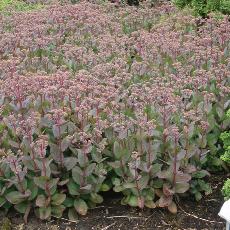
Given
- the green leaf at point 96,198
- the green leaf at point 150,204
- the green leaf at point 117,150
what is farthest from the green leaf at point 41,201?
the green leaf at point 150,204

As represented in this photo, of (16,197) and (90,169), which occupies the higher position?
(90,169)

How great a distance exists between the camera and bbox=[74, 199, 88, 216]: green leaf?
393cm

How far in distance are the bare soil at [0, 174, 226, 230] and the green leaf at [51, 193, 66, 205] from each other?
0.56 ft

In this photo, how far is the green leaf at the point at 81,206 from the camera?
3.93 metres

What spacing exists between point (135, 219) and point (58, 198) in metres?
0.62

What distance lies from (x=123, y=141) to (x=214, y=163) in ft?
2.92

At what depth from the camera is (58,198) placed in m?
3.91

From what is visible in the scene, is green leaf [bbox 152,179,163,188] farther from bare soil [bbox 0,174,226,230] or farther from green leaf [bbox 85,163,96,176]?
green leaf [bbox 85,163,96,176]

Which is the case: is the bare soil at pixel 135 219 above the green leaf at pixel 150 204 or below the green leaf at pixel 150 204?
below

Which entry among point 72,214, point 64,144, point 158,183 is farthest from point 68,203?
point 158,183

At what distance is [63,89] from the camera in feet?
13.9

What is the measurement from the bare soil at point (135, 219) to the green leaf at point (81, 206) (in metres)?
0.10

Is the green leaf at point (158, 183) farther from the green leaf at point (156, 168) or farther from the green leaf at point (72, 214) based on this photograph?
the green leaf at point (72, 214)

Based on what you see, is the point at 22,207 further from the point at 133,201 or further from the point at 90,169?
the point at 133,201
